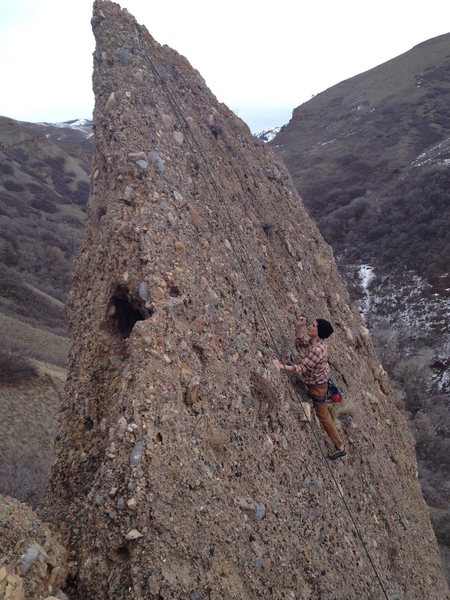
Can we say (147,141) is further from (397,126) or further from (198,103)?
(397,126)

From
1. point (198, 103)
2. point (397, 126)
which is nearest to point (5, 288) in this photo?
point (198, 103)

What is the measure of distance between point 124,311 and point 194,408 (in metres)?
1.32

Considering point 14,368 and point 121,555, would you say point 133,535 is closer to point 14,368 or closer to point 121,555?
point 121,555

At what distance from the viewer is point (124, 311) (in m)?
5.03

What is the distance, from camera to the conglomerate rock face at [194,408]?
3.62m

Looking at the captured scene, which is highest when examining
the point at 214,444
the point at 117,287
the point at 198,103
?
the point at 198,103

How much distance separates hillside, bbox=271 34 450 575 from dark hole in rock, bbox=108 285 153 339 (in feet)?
41.3

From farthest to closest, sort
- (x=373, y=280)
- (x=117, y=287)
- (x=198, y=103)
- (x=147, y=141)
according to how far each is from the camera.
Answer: (x=373, y=280), (x=198, y=103), (x=147, y=141), (x=117, y=287)

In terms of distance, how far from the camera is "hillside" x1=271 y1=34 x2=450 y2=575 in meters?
21.5

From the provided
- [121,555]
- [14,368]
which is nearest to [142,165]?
[121,555]

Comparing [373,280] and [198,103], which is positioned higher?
[198,103]

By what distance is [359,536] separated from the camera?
18.5 feet

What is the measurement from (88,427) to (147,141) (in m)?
3.59

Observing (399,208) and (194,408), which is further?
(399,208)
